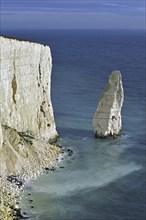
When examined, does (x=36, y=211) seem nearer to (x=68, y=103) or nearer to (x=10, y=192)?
(x=10, y=192)

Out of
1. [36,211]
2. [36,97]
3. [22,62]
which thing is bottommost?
[36,211]

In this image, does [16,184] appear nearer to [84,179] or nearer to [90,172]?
[84,179]

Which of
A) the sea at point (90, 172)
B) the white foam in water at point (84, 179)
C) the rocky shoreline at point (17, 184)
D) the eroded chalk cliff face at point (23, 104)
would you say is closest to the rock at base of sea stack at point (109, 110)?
the sea at point (90, 172)

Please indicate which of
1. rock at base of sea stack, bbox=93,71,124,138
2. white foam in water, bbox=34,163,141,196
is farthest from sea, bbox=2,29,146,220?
rock at base of sea stack, bbox=93,71,124,138

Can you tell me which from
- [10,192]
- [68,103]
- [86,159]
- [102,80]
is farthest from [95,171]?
[102,80]

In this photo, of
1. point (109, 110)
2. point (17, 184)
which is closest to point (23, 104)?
point (17, 184)

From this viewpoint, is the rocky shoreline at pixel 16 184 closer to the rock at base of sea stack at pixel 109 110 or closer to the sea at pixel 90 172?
the sea at pixel 90 172

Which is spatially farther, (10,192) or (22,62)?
(22,62)
